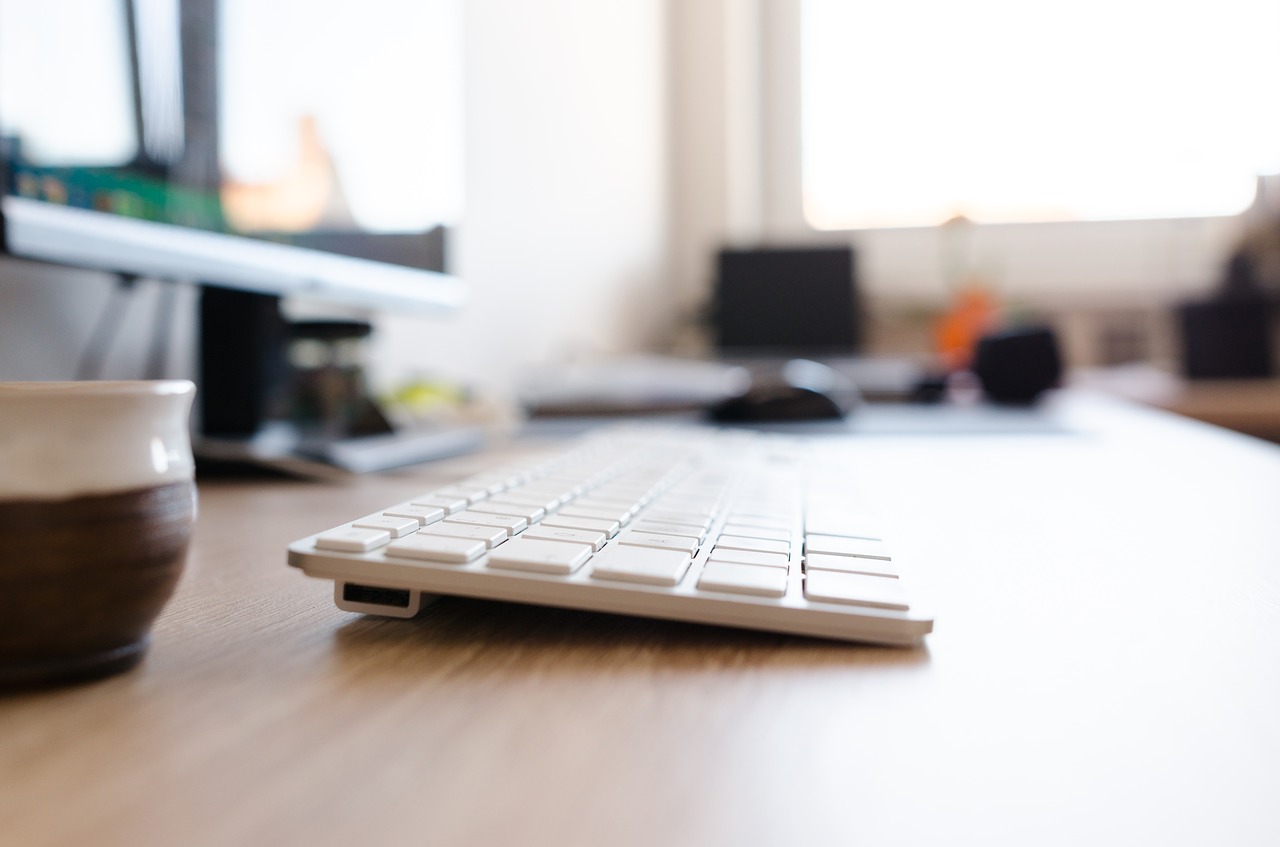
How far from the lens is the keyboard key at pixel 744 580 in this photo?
0.28 meters

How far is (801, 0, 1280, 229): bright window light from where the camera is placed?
7.83ft

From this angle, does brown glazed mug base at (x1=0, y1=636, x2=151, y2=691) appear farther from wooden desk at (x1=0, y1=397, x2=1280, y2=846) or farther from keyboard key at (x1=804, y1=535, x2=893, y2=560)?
keyboard key at (x1=804, y1=535, x2=893, y2=560)

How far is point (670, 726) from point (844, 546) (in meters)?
0.14

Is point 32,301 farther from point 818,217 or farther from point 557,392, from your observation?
point 818,217

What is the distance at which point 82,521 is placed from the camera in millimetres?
229

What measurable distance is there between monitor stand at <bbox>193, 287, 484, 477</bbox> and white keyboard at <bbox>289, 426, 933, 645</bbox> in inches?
11.1

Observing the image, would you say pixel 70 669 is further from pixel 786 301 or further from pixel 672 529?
pixel 786 301

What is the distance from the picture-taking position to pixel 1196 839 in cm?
17

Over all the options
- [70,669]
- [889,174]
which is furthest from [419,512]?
[889,174]

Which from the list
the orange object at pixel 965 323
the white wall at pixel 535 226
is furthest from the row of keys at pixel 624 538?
the orange object at pixel 965 323

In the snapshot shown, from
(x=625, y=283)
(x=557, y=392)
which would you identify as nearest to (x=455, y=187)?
(x=557, y=392)

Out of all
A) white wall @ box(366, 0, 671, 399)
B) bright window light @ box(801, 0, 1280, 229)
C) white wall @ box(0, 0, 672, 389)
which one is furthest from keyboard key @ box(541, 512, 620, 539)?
bright window light @ box(801, 0, 1280, 229)

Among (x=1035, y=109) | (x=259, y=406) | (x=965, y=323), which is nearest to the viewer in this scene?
(x=259, y=406)

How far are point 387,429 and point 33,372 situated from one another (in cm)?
24
